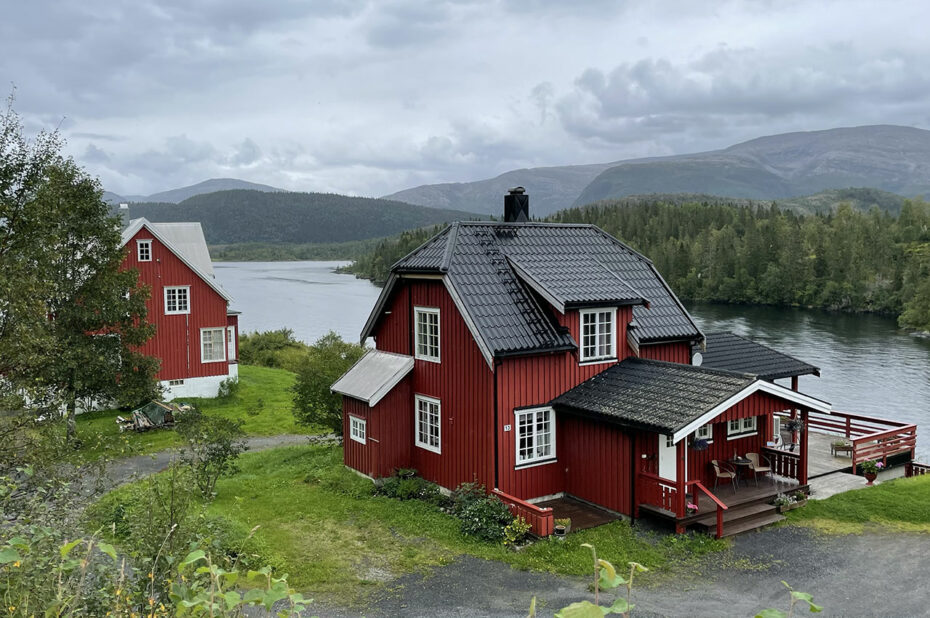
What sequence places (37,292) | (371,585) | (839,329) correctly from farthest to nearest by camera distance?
(839,329) < (371,585) < (37,292)

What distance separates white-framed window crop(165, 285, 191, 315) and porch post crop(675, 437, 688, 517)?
22409mm

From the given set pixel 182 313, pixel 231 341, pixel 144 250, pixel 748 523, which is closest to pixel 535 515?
pixel 748 523

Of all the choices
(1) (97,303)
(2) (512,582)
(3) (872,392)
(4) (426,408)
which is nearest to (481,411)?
(4) (426,408)

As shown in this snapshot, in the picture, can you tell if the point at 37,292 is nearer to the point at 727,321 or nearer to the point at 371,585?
the point at 371,585

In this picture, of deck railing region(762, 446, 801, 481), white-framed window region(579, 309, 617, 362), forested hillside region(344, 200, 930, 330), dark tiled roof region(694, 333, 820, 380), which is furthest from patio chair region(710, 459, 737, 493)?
forested hillside region(344, 200, 930, 330)

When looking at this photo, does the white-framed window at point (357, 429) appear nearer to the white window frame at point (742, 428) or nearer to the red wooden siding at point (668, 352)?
the red wooden siding at point (668, 352)

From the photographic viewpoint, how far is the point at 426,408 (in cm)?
1805

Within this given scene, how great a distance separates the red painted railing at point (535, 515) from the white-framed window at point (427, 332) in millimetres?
4144

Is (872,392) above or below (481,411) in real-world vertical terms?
below

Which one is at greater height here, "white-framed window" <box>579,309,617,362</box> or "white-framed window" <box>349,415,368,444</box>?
"white-framed window" <box>579,309,617,362</box>

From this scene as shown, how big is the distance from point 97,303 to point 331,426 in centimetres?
886

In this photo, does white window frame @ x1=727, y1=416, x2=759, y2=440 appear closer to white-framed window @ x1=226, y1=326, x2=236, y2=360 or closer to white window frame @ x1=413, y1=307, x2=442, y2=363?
white window frame @ x1=413, y1=307, x2=442, y2=363

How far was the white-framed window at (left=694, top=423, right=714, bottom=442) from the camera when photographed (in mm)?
16750

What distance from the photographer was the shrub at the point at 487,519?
14.6 meters
